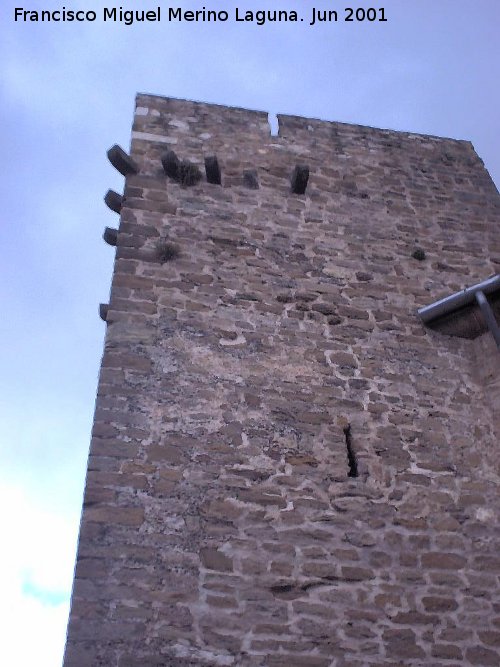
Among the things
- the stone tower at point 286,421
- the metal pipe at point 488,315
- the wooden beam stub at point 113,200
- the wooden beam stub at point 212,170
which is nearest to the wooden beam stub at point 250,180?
the stone tower at point 286,421

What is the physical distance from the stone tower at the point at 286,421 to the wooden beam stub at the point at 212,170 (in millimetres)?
28

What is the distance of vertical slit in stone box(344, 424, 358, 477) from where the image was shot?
4514 millimetres

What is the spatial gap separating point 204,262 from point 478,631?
3.11m

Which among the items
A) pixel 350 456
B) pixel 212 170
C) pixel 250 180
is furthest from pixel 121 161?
pixel 350 456

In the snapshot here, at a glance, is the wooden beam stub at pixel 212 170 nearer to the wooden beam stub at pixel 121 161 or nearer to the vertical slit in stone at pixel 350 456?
the wooden beam stub at pixel 121 161

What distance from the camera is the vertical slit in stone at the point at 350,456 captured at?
178 inches

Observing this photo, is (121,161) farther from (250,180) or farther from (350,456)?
(350,456)

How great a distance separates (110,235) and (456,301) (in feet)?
9.42

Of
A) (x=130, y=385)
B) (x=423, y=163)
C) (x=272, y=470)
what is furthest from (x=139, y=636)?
(x=423, y=163)

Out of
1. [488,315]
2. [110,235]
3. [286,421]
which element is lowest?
[286,421]

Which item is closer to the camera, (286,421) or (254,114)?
(286,421)

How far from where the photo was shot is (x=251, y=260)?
224 inches

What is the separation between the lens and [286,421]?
4.67m

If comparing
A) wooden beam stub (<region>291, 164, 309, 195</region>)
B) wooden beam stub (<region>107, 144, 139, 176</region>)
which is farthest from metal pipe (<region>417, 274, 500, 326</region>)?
wooden beam stub (<region>107, 144, 139, 176</region>)
